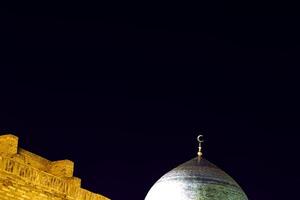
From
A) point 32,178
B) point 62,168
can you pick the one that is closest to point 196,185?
point 62,168

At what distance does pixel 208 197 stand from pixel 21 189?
751 cm

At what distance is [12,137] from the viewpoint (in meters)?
11.9

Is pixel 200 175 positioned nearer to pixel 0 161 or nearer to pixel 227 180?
pixel 227 180

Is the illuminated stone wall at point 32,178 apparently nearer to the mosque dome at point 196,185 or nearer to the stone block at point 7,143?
the stone block at point 7,143

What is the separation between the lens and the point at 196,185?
1742 cm

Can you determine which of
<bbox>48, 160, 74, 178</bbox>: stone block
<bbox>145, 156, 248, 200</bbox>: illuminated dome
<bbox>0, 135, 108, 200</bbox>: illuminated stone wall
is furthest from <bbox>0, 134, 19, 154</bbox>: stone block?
<bbox>145, 156, 248, 200</bbox>: illuminated dome

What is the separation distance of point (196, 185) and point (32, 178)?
23.5 ft

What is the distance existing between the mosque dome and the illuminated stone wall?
457 cm

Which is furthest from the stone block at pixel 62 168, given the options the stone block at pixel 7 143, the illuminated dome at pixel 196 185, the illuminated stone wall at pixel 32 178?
the illuminated dome at pixel 196 185

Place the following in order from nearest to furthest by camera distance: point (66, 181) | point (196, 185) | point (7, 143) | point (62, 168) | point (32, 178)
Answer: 1. point (32, 178)
2. point (7, 143)
3. point (66, 181)
4. point (62, 168)
5. point (196, 185)

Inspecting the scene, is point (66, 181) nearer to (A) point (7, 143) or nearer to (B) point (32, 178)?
(B) point (32, 178)

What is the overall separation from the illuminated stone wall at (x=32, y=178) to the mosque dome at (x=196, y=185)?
4.57 meters

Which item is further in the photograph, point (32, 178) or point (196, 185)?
point (196, 185)

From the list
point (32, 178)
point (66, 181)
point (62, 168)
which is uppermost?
point (62, 168)
